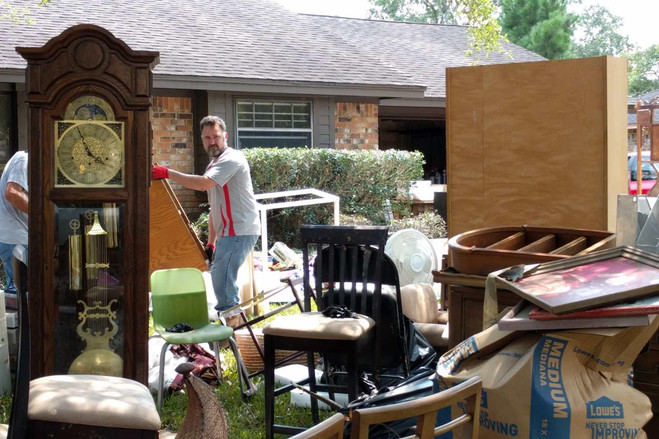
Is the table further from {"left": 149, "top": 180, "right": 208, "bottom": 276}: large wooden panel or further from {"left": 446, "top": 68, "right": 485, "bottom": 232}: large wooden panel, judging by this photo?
{"left": 446, "top": 68, "right": 485, "bottom": 232}: large wooden panel

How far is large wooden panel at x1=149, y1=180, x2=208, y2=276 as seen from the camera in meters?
7.59

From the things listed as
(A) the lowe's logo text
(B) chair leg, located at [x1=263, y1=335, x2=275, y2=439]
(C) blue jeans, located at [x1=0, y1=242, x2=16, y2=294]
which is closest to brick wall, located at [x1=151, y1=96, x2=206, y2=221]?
(C) blue jeans, located at [x1=0, y1=242, x2=16, y2=294]

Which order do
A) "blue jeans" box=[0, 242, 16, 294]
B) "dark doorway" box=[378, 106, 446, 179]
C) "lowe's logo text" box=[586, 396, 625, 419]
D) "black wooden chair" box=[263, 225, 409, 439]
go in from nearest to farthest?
"lowe's logo text" box=[586, 396, 625, 419], "black wooden chair" box=[263, 225, 409, 439], "blue jeans" box=[0, 242, 16, 294], "dark doorway" box=[378, 106, 446, 179]

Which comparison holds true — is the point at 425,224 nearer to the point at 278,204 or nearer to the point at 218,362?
the point at 278,204

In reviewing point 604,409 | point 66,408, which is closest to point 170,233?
point 66,408

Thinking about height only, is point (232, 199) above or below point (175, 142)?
below

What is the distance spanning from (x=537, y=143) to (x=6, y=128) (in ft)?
30.1

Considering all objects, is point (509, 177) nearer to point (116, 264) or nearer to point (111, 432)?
point (116, 264)

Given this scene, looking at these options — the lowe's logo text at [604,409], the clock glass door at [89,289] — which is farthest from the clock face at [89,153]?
the lowe's logo text at [604,409]

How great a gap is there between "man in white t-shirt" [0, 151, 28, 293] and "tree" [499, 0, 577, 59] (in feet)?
97.2

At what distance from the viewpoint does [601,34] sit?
72.1 metres

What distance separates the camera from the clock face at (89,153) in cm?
448

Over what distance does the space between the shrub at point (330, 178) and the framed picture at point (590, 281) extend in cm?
921

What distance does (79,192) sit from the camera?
14.7 feet
